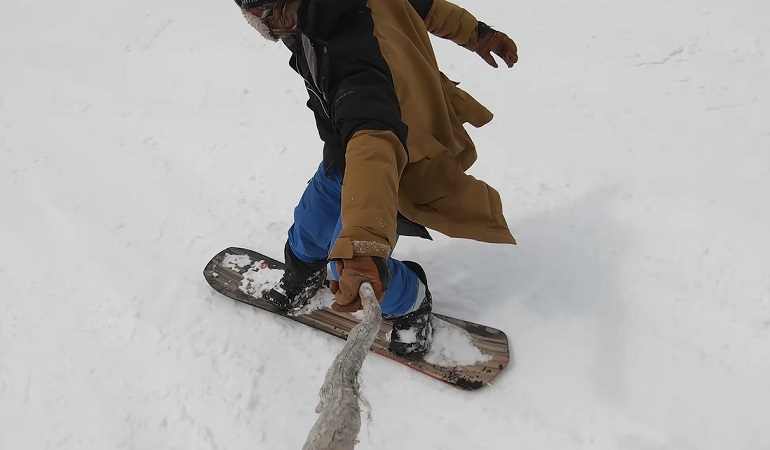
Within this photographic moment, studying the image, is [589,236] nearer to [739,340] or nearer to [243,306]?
[739,340]

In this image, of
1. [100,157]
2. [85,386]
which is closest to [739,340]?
[85,386]

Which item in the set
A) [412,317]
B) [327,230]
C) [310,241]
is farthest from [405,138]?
[412,317]

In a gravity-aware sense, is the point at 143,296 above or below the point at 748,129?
below

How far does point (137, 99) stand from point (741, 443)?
4.35m

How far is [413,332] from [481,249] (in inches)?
26.3

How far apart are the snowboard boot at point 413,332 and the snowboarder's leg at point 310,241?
0.43 meters

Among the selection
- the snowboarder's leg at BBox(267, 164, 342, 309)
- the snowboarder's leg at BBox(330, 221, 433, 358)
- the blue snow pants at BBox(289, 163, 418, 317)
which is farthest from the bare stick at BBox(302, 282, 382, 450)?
the snowboarder's leg at BBox(330, 221, 433, 358)

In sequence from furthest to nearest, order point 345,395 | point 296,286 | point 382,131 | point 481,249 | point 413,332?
point 481,249
point 296,286
point 413,332
point 382,131
point 345,395

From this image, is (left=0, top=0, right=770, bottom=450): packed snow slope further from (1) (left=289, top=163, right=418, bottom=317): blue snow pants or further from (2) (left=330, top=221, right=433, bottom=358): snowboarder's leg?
(1) (left=289, top=163, right=418, bottom=317): blue snow pants

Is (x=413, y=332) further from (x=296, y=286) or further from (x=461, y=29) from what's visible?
(x=461, y=29)

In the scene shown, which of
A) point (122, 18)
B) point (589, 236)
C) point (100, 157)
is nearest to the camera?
point (589, 236)

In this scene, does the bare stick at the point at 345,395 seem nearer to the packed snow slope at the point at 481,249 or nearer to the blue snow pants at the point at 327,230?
the blue snow pants at the point at 327,230

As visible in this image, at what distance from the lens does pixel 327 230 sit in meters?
2.28

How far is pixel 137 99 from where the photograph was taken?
4355mm
